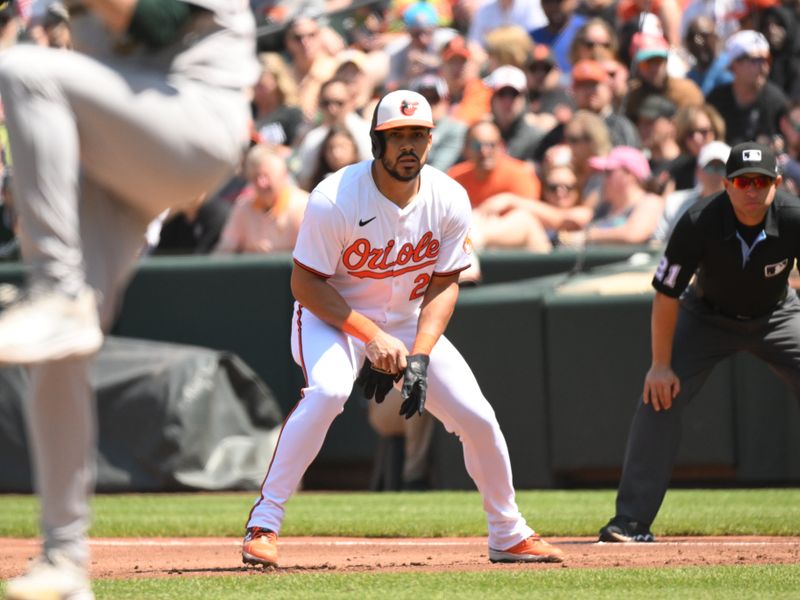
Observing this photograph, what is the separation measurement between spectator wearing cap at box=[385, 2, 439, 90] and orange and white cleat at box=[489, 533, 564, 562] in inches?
337

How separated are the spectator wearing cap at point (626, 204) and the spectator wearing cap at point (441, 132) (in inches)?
66.5

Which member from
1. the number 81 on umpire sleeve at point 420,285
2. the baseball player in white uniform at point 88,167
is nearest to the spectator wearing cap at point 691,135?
the number 81 on umpire sleeve at point 420,285

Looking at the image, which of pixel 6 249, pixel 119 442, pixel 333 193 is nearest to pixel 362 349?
pixel 333 193

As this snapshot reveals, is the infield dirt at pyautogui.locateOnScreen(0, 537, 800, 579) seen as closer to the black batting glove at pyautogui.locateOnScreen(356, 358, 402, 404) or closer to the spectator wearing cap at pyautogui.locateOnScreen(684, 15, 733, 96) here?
the black batting glove at pyautogui.locateOnScreen(356, 358, 402, 404)

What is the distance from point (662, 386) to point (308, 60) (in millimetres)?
8700

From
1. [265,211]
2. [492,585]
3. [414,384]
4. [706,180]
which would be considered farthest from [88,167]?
[265,211]

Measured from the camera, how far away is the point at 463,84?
1452 centimetres

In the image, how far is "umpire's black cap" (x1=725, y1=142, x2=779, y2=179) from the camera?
7.20 meters

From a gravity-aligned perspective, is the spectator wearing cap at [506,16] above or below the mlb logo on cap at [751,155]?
above

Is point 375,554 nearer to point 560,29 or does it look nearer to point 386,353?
point 386,353

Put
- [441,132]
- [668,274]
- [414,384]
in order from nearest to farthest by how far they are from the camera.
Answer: [414,384], [668,274], [441,132]

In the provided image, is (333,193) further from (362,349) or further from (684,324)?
(684,324)

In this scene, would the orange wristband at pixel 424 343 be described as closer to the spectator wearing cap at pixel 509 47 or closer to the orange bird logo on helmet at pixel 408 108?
the orange bird logo on helmet at pixel 408 108

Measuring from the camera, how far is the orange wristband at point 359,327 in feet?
21.5
